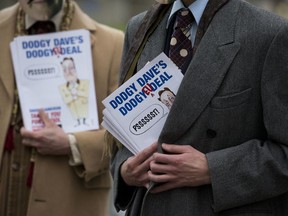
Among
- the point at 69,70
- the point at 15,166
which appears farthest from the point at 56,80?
the point at 15,166

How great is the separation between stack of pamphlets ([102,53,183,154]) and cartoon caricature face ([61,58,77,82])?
3.60ft

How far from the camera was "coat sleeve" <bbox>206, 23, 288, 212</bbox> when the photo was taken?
113 inches

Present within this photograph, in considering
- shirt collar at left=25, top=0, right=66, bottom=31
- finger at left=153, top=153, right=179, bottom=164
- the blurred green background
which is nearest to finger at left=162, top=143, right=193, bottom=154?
finger at left=153, top=153, right=179, bottom=164

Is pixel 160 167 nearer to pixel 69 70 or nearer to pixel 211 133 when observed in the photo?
pixel 211 133

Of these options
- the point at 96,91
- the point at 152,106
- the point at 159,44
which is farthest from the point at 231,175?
the point at 96,91

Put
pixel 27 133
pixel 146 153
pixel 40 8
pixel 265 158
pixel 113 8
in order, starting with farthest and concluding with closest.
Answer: pixel 113 8 < pixel 40 8 < pixel 27 133 < pixel 146 153 < pixel 265 158

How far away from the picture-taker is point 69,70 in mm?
4184

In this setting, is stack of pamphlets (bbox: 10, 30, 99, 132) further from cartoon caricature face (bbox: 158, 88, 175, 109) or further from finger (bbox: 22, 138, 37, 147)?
cartoon caricature face (bbox: 158, 88, 175, 109)

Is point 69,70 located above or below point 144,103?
below

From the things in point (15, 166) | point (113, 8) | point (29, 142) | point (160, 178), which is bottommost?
point (113, 8)

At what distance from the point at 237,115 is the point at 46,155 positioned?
152 cm

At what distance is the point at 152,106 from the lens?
3.05 m

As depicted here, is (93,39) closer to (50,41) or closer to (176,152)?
(50,41)

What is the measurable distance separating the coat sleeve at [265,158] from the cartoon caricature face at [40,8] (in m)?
1.62
